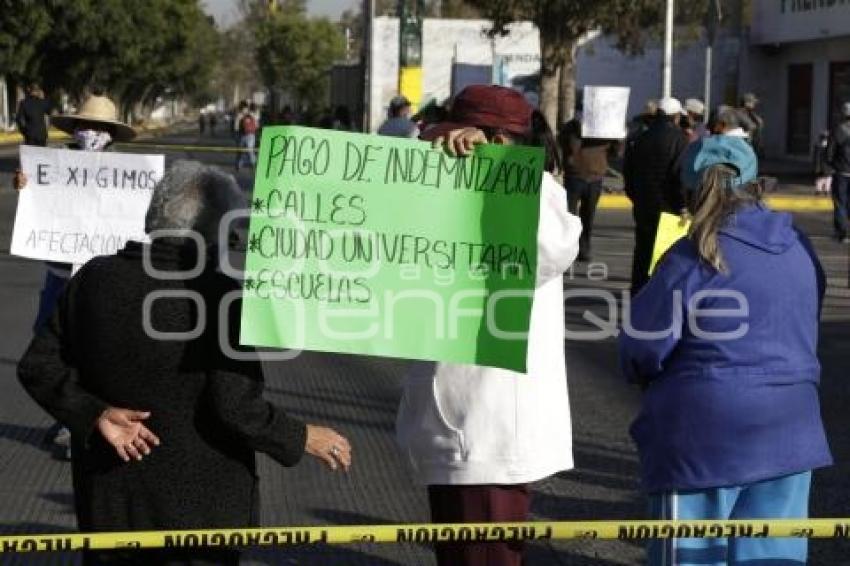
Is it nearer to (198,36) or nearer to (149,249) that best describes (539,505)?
(149,249)

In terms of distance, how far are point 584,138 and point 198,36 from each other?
95733mm

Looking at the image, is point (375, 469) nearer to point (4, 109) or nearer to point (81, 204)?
point (81, 204)

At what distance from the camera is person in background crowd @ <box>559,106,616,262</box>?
18.3m

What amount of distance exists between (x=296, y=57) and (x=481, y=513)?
82484 mm

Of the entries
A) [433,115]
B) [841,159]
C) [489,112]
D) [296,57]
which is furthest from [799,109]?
[489,112]

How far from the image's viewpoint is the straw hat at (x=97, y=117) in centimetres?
820

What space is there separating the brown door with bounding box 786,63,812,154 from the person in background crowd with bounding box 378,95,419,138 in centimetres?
2999

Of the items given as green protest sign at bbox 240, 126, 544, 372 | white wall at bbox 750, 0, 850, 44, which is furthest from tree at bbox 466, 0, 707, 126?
green protest sign at bbox 240, 126, 544, 372

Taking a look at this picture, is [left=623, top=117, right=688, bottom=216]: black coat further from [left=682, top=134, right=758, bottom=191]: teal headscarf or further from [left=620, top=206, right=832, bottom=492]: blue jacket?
[left=620, top=206, right=832, bottom=492]: blue jacket

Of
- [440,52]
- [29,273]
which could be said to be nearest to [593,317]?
[29,273]

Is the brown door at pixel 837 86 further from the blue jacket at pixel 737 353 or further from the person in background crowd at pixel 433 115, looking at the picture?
the blue jacket at pixel 737 353

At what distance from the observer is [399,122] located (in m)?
16.7

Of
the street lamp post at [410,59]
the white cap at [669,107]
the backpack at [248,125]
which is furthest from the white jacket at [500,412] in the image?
the backpack at [248,125]

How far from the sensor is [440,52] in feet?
202
